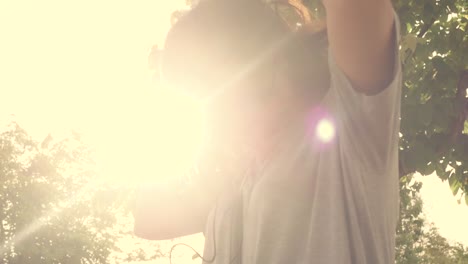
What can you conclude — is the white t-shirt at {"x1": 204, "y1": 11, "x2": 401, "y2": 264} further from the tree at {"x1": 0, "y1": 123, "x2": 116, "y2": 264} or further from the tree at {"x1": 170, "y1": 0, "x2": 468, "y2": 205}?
the tree at {"x1": 0, "y1": 123, "x2": 116, "y2": 264}

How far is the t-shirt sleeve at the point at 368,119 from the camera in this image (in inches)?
51.6

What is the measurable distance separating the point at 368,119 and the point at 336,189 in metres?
0.26

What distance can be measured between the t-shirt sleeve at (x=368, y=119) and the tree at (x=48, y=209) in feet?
114

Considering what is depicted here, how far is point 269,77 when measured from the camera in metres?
1.91

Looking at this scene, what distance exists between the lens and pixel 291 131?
1777 mm

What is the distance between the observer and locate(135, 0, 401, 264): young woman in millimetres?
1320

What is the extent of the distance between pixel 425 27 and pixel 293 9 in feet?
17.6

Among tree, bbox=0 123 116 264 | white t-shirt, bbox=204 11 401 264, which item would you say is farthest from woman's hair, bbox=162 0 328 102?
tree, bbox=0 123 116 264

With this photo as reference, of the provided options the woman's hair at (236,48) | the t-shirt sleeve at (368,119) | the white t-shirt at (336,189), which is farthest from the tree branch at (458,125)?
the t-shirt sleeve at (368,119)

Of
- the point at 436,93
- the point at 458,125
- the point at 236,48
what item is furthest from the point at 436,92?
the point at 236,48

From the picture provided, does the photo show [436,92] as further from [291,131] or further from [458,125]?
[291,131]

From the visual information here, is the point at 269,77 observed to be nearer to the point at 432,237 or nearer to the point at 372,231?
the point at 372,231

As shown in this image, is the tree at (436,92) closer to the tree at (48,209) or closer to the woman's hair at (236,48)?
the woman's hair at (236,48)

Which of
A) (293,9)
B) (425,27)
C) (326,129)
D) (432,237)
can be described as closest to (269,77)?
(326,129)
